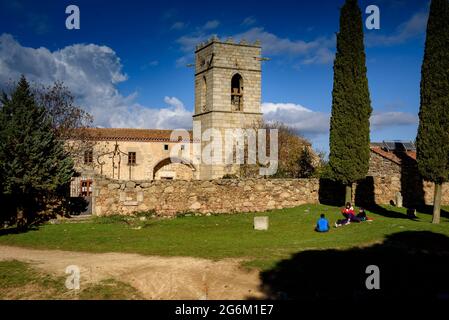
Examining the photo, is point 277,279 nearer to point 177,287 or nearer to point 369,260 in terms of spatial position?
point 177,287

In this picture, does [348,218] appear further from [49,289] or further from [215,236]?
[49,289]

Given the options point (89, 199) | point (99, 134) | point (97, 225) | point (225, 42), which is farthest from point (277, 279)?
point (99, 134)

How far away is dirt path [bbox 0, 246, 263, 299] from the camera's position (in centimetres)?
1027

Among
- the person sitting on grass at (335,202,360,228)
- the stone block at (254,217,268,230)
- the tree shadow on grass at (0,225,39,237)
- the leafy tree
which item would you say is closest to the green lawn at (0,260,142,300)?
the tree shadow on grass at (0,225,39,237)

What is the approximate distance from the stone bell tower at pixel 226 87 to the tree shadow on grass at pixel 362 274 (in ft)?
84.4

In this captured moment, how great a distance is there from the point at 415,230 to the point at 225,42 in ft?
89.4

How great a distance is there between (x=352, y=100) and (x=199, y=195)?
9.79 metres

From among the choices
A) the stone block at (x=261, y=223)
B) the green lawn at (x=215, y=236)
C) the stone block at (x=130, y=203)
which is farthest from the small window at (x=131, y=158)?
the stone block at (x=261, y=223)

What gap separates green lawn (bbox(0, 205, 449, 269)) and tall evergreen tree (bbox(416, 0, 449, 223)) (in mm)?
2396

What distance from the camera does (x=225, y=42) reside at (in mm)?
39562

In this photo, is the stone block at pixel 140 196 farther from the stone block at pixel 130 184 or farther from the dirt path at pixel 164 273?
the dirt path at pixel 164 273

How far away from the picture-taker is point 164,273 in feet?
37.2

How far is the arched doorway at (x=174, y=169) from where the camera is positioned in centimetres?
4738

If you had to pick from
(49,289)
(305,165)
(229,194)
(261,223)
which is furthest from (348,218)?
(305,165)
